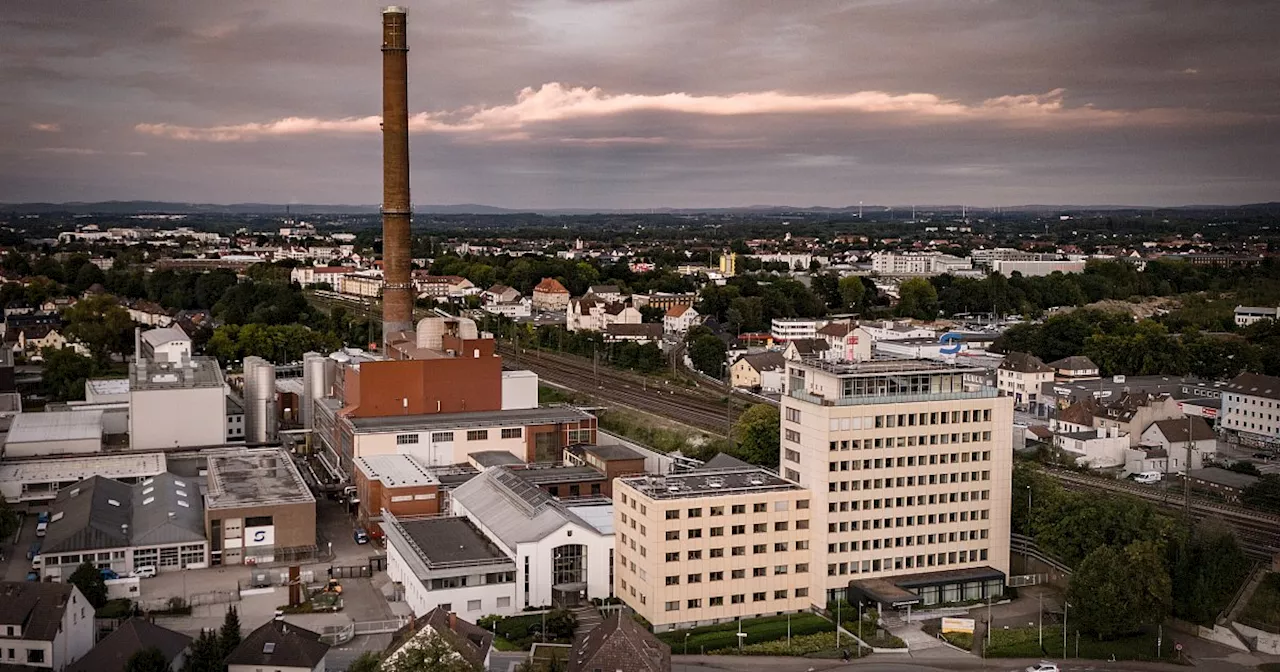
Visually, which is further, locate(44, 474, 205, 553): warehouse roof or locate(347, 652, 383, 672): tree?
locate(44, 474, 205, 553): warehouse roof

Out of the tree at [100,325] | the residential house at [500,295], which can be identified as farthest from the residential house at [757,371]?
the residential house at [500,295]

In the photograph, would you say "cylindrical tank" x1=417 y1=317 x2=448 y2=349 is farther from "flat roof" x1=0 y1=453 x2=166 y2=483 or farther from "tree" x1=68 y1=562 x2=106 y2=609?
"tree" x1=68 y1=562 x2=106 y2=609

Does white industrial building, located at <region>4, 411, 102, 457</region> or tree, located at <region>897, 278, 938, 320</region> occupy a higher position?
tree, located at <region>897, 278, 938, 320</region>

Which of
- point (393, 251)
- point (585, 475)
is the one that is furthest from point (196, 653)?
point (393, 251)

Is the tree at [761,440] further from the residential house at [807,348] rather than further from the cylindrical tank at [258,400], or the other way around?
the cylindrical tank at [258,400]

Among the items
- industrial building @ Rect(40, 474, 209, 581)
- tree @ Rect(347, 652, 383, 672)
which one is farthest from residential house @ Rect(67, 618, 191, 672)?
industrial building @ Rect(40, 474, 209, 581)

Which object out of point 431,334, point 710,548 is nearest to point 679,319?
point 431,334
